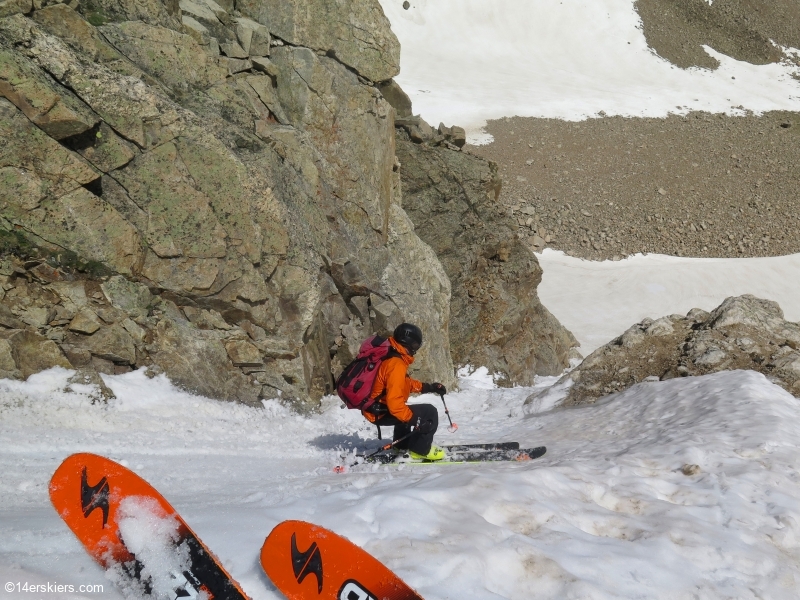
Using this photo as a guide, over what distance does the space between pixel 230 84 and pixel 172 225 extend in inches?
161

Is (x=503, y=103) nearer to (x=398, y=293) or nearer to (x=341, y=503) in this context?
(x=398, y=293)

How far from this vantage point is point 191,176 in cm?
1116

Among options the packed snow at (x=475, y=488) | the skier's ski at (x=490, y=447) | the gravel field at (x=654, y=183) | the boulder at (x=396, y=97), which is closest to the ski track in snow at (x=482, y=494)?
the packed snow at (x=475, y=488)

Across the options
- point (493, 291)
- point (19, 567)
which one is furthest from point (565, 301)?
point (19, 567)


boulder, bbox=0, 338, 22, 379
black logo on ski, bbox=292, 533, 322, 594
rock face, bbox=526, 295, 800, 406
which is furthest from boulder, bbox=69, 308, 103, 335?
rock face, bbox=526, 295, 800, 406

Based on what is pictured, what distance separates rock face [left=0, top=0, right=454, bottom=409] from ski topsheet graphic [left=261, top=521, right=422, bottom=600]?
20.4 ft

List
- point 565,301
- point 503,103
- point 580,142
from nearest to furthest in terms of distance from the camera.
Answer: point 565,301 < point 580,142 < point 503,103

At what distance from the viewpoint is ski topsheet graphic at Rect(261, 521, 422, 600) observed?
13.8 feet

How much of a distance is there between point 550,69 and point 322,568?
73.1 metres

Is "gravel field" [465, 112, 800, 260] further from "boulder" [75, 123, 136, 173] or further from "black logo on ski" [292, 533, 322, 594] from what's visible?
"black logo on ski" [292, 533, 322, 594]

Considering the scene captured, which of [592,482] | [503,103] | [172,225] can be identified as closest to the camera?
[592,482]

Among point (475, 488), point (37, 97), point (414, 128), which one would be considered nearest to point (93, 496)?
point (475, 488)

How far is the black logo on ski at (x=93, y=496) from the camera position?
4.47 meters

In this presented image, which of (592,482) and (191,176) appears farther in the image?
(191,176)
